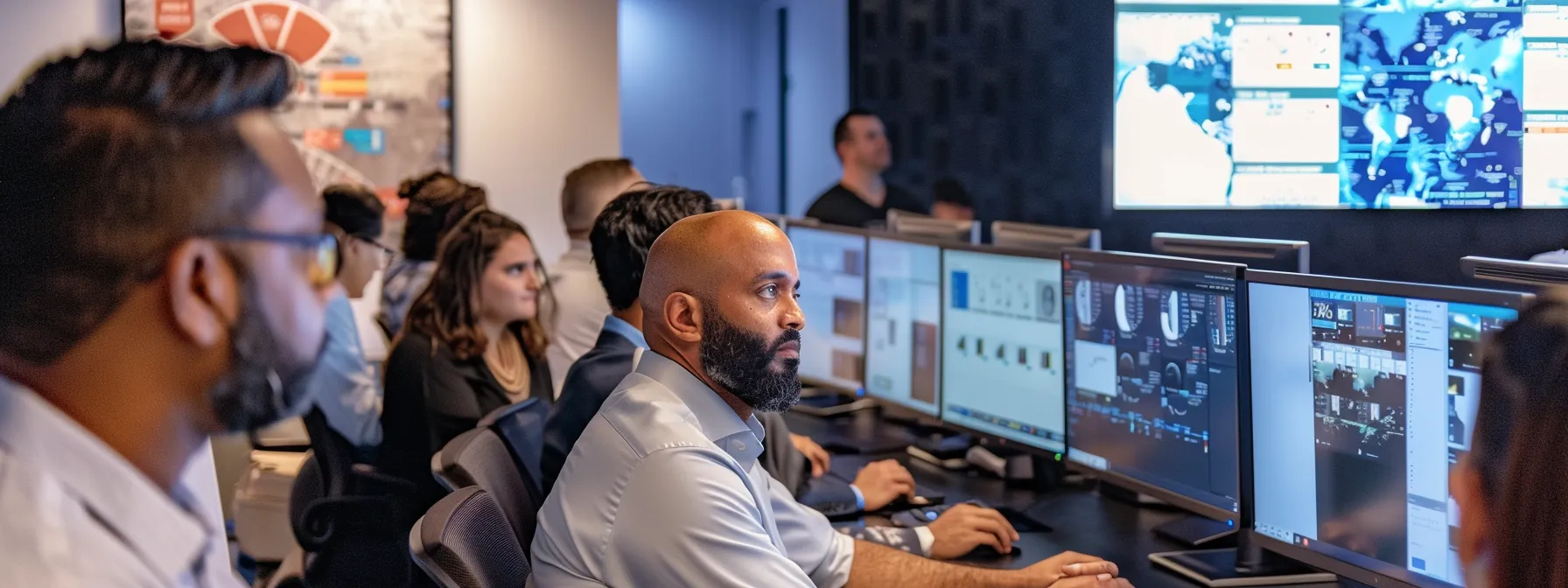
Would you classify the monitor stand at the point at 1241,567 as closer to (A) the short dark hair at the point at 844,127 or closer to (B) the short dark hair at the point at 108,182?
(B) the short dark hair at the point at 108,182

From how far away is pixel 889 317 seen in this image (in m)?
3.48

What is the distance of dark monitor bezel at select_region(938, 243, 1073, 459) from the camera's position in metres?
2.69

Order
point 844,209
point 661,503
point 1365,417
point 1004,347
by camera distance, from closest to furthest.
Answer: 1. point 661,503
2. point 1365,417
3. point 1004,347
4. point 844,209

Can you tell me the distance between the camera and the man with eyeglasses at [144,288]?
1.73 ft

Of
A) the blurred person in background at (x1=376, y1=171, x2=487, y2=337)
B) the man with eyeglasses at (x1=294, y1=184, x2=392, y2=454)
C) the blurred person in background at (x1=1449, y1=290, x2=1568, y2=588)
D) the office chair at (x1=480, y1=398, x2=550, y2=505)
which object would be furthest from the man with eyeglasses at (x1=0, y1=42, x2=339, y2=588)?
the blurred person in background at (x1=376, y1=171, x2=487, y2=337)

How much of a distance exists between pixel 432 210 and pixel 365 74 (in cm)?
158

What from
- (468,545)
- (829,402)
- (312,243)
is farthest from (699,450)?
(829,402)

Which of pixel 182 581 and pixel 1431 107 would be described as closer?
pixel 182 581

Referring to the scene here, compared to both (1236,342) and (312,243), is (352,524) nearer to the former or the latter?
(1236,342)

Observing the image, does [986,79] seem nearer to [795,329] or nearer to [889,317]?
[889,317]

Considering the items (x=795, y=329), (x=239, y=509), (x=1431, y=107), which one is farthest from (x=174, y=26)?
(x=1431, y=107)

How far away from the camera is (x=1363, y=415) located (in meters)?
1.87

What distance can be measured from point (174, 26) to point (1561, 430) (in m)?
5.37

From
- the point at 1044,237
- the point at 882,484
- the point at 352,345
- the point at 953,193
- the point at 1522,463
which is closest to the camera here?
the point at 1522,463
